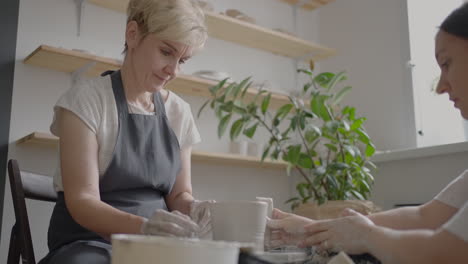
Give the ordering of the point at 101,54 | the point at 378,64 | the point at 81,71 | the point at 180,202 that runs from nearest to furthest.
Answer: the point at 180,202 → the point at 81,71 → the point at 101,54 → the point at 378,64

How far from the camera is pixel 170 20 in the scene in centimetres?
129

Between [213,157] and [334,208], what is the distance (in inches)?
29.2

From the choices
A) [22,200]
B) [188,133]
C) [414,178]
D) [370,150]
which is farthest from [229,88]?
[22,200]

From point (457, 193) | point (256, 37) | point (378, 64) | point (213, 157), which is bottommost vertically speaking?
point (457, 193)

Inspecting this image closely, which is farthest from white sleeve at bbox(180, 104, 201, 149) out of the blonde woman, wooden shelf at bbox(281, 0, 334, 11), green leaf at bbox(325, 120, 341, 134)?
wooden shelf at bbox(281, 0, 334, 11)

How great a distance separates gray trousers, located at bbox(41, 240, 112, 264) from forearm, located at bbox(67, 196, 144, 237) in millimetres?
36

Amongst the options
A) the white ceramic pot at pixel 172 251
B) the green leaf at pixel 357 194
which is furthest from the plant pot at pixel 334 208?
the white ceramic pot at pixel 172 251

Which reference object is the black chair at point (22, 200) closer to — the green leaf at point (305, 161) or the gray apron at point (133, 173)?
the gray apron at point (133, 173)

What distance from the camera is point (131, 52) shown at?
1.40 metres

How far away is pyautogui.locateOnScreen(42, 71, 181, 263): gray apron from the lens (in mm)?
1203

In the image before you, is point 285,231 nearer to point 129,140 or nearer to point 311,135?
point 129,140

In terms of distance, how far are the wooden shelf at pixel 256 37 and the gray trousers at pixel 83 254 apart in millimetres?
1683

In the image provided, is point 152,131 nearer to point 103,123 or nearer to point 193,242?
point 103,123

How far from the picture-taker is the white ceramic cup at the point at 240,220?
839mm
